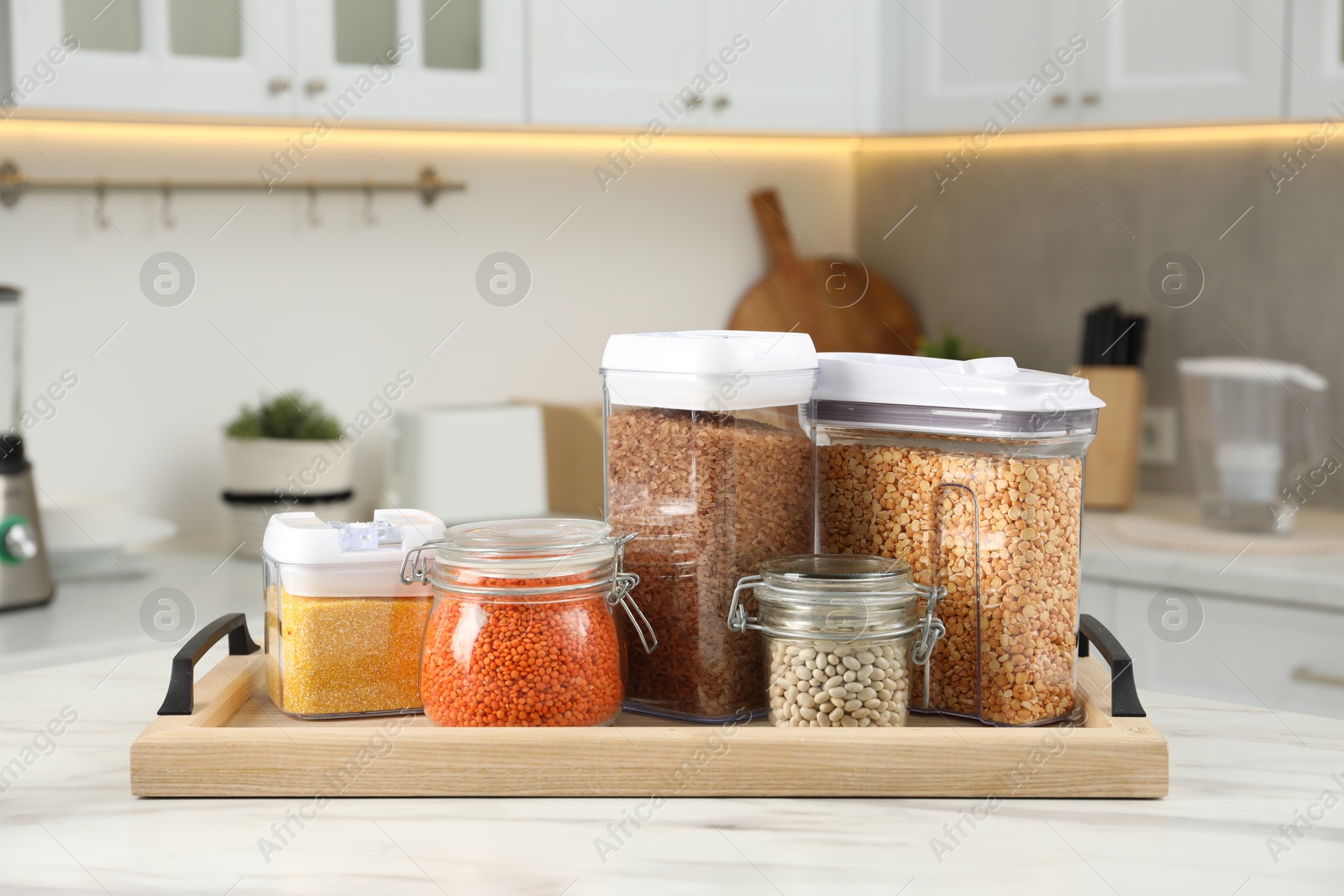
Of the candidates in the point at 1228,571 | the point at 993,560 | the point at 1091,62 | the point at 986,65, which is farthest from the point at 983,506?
the point at 986,65

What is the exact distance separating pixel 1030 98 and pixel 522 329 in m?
0.95

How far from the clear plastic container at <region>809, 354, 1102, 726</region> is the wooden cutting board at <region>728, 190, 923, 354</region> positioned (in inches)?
68.9

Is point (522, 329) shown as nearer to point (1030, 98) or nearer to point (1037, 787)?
point (1030, 98)

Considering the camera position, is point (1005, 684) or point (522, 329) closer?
A: point (1005, 684)

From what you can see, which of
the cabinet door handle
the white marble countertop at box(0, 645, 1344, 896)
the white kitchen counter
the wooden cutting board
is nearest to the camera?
the white marble countertop at box(0, 645, 1344, 896)

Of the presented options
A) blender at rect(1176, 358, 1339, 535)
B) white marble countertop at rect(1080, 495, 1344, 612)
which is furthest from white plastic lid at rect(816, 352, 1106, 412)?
blender at rect(1176, 358, 1339, 535)

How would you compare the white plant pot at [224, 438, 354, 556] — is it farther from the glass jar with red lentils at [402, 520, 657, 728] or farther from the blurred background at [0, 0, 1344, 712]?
the glass jar with red lentils at [402, 520, 657, 728]

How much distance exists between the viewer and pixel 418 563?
79cm

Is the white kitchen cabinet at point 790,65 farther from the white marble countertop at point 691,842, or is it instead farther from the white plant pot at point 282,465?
the white marble countertop at point 691,842

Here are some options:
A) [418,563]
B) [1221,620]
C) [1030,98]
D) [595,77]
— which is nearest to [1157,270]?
[1030,98]

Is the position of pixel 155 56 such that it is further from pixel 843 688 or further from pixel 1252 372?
pixel 1252 372

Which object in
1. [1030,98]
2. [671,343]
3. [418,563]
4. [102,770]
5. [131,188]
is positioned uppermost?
[1030,98]

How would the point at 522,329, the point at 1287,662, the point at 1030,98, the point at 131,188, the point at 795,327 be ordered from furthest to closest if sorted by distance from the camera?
the point at 795,327, the point at 522,329, the point at 1030,98, the point at 131,188, the point at 1287,662

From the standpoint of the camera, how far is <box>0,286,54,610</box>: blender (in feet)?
5.20
